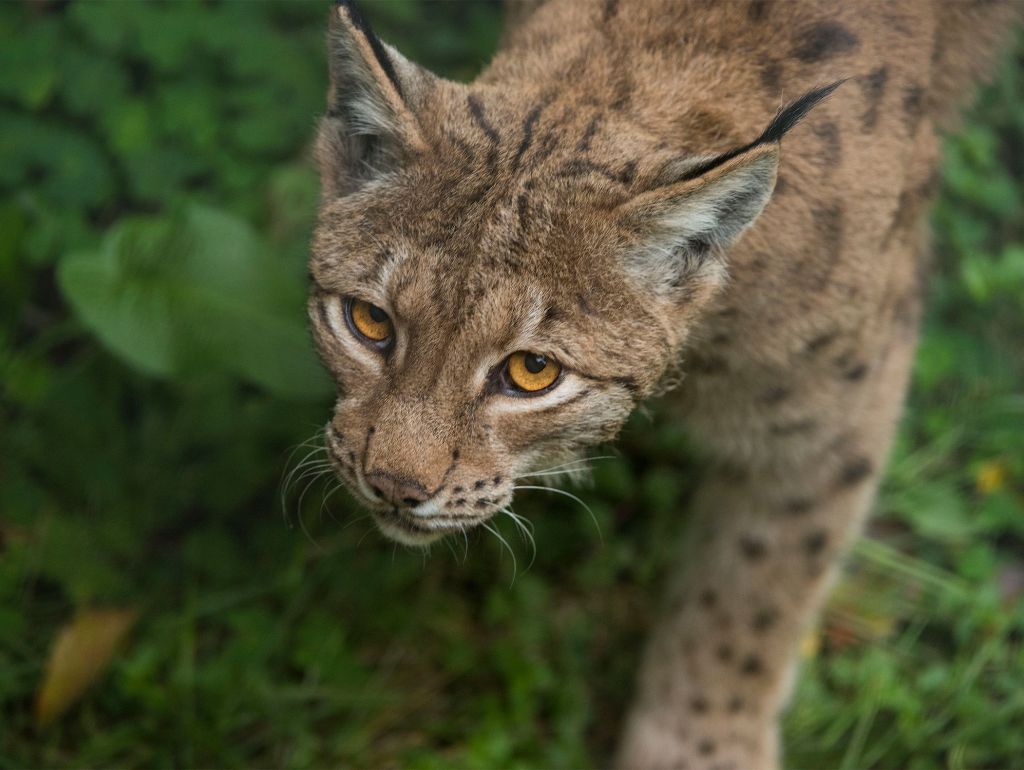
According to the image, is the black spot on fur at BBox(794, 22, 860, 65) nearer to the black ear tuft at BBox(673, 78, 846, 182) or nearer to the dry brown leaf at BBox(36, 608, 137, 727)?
the black ear tuft at BBox(673, 78, 846, 182)

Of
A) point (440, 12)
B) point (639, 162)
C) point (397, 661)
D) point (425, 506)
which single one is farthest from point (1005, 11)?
point (397, 661)

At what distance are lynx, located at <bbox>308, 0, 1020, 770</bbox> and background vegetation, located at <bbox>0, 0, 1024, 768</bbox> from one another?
3.20ft

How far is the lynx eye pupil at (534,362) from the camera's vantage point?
2975 mm

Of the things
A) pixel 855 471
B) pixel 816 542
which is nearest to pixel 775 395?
pixel 855 471

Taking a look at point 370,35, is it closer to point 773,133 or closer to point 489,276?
point 489,276

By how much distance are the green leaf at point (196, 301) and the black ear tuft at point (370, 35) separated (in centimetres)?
143

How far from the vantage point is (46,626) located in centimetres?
437

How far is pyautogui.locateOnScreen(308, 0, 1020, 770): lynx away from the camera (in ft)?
9.64

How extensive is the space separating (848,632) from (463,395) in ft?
8.78

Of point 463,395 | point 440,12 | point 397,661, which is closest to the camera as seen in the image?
point 463,395

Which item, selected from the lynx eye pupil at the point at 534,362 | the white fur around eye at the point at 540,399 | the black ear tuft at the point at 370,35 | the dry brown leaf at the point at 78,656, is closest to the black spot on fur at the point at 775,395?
the white fur around eye at the point at 540,399

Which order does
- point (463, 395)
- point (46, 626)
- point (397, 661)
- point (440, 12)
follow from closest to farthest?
1. point (463, 395)
2. point (46, 626)
3. point (397, 661)
4. point (440, 12)

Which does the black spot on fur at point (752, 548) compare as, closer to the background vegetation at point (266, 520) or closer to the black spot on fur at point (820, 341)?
the background vegetation at point (266, 520)

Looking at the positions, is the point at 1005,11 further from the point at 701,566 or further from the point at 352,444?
the point at 352,444
